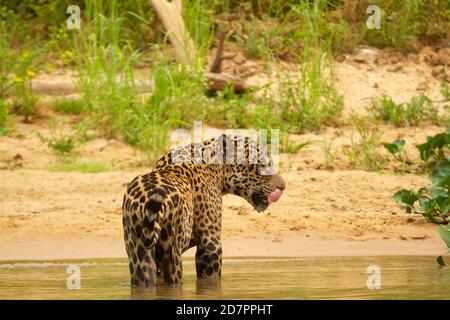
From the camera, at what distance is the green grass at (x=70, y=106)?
13.1 metres

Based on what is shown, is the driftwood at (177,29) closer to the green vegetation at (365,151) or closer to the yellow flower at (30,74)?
the yellow flower at (30,74)

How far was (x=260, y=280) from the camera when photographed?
8516 mm

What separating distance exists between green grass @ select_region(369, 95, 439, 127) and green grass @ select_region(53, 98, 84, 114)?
3.45m

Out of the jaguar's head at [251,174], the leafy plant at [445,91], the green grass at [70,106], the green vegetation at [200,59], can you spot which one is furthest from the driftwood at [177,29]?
the jaguar's head at [251,174]

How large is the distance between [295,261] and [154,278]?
233 cm

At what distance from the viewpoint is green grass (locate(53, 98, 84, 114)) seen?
43.1 feet

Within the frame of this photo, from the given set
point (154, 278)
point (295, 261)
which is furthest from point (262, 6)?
point (154, 278)

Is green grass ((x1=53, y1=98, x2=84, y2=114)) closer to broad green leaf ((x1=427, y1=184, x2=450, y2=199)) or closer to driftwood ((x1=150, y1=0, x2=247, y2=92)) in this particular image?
driftwood ((x1=150, y1=0, x2=247, y2=92))

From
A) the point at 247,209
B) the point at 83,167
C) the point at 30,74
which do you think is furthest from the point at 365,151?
the point at 30,74

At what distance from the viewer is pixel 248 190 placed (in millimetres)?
8484

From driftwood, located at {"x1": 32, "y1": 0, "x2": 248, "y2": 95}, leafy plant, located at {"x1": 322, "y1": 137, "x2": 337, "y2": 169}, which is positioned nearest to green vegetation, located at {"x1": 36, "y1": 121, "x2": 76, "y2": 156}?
driftwood, located at {"x1": 32, "y1": 0, "x2": 248, "y2": 95}

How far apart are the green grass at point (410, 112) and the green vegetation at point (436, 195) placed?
3.31m

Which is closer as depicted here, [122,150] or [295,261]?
[295,261]
